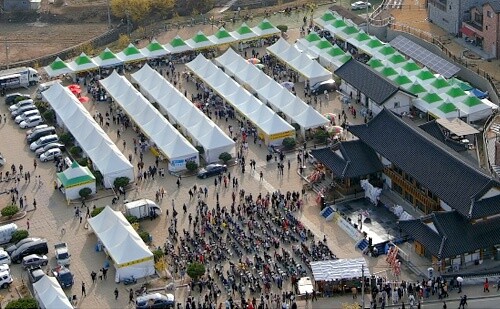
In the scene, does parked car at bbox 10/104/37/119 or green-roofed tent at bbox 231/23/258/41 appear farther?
green-roofed tent at bbox 231/23/258/41

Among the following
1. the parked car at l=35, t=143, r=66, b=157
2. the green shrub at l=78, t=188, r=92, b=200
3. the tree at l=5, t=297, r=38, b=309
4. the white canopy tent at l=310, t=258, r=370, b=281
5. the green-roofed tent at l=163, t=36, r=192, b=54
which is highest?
the green-roofed tent at l=163, t=36, r=192, b=54

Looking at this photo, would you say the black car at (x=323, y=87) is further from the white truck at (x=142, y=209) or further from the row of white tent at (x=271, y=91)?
the white truck at (x=142, y=209)

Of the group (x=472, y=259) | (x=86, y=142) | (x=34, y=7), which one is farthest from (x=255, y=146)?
(x=34, y=7)

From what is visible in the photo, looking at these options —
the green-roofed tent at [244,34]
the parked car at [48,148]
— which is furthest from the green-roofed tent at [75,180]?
the green-roofed tent at [244,34]

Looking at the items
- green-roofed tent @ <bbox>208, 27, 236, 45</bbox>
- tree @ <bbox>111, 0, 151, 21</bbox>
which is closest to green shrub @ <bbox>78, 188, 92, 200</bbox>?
green-roofed tent @ <bbox>208, 27, 236, 45</bbox>

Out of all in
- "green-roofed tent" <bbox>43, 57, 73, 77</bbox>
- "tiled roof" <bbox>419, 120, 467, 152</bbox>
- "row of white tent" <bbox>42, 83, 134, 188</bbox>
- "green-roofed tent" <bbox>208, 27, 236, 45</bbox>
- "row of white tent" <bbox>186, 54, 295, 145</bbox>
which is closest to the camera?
"tiled roof" <bbox>419, 120, 467, 152</bbox>

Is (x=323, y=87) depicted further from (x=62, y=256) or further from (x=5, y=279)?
(x=5, y=279)

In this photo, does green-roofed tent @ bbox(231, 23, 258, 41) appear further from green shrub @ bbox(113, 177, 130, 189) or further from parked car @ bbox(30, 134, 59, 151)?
green shrub @ bbox(113, 177, 130, 189)
